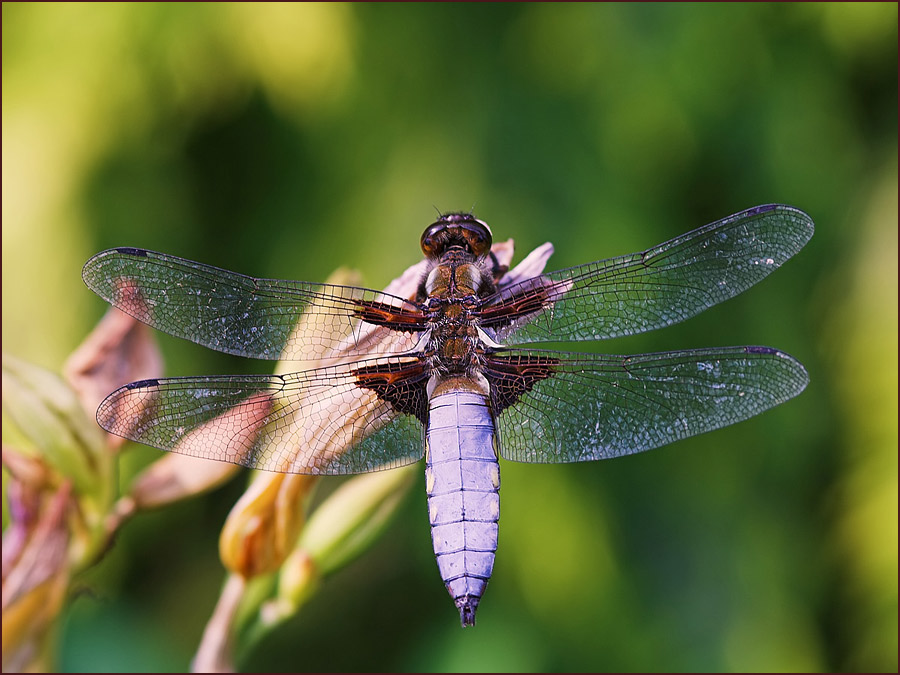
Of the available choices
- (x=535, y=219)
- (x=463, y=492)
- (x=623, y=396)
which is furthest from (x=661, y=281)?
(x=535, y=219)

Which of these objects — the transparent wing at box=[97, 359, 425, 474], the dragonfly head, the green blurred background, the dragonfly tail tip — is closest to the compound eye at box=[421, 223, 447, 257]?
the dragonfly head

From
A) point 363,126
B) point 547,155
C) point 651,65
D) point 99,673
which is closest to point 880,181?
point 651,65

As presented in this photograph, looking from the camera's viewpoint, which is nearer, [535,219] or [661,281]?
Result: [661,281]

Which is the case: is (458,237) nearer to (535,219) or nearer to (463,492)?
(463,492)

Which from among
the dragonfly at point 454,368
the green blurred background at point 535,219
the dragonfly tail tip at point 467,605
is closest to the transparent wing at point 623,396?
the dragonfly at point 454,368

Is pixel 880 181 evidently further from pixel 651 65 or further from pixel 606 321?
pixel 606 321

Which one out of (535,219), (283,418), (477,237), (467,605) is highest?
(535,219)

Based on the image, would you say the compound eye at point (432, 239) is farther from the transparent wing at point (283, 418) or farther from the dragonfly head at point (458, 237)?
the transparent wing at point (283, 418)
